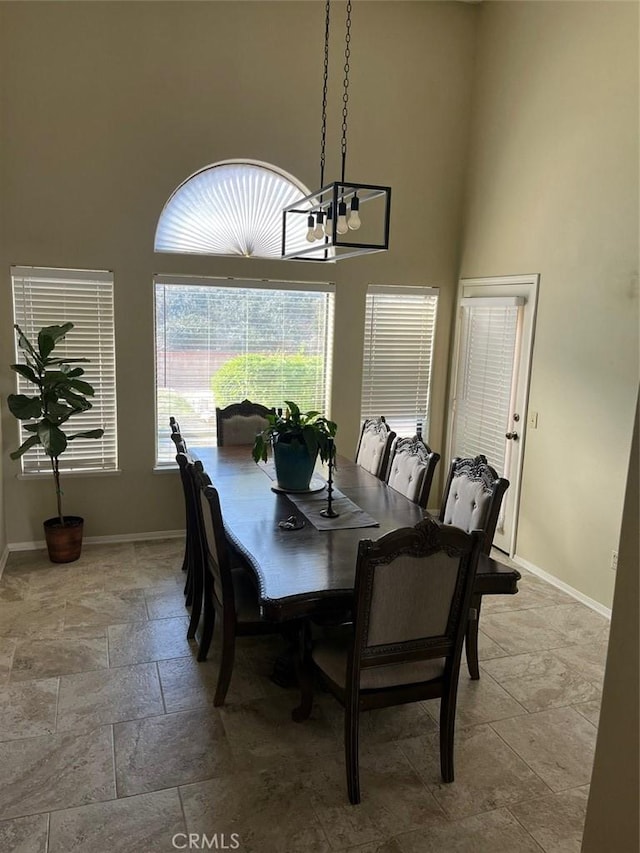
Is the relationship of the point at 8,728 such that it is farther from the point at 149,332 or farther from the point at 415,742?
the point at 149,332

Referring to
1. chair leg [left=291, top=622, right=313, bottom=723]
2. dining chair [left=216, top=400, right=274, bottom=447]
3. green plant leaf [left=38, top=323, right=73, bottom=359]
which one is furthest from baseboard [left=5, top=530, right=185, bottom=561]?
chair leg [left=291, top=622, right=313, bottom=723]

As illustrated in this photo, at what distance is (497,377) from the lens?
5.01 meters

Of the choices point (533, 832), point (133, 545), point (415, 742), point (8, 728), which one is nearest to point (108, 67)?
point (133, 545)

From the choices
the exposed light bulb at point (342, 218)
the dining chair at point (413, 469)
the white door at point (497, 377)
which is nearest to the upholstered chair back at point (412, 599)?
the dining chair at point (413, 469)

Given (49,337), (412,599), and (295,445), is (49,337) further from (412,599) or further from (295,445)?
(412,599)

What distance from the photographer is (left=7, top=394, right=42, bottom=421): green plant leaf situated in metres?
4.20

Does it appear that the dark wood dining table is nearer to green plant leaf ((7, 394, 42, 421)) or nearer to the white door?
green plant leaf ((7, 394, 42, 421))

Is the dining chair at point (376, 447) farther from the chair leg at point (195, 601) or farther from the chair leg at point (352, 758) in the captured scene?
the chair leg at point (352, 758)

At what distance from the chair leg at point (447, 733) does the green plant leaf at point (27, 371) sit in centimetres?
328

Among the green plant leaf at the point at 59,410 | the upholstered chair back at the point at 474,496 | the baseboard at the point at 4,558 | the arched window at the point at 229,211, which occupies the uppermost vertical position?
the arched window at the point at 229,211

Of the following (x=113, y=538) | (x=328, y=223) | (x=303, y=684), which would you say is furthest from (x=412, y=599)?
(x=113, y=538)

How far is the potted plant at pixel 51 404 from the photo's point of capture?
4.21 metres

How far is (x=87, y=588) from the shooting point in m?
4.14

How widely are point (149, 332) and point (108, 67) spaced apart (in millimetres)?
1854
